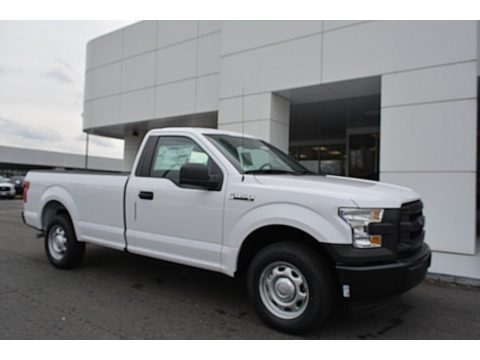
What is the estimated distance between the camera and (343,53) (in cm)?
860

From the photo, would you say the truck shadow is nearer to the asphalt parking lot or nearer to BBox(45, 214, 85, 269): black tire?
the asphalt parking lot

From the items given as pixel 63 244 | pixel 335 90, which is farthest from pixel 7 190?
pixel 335 90

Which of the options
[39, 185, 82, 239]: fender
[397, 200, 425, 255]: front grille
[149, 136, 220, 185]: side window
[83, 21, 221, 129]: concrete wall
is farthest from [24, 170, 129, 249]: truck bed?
[83, 21, 221, 129]: concrete wall

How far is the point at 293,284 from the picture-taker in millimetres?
3605

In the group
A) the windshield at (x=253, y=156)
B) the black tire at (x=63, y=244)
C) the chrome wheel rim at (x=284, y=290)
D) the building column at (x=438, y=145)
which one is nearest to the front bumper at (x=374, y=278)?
the chrome wheel rim at (x=284, y=290)

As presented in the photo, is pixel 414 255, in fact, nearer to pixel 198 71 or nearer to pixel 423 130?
pixel 423 130

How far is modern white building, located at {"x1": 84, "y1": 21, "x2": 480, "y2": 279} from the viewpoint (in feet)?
23.9

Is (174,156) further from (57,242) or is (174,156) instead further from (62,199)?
(57,242)

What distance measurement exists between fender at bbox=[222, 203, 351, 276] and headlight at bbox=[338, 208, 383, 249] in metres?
0.07

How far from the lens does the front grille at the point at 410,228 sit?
352 centimetres

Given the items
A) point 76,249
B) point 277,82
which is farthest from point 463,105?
point 76,249

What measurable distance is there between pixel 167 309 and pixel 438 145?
6211 mm

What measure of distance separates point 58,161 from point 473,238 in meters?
57.6

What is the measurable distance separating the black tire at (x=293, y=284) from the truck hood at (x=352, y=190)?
22.8 inches
